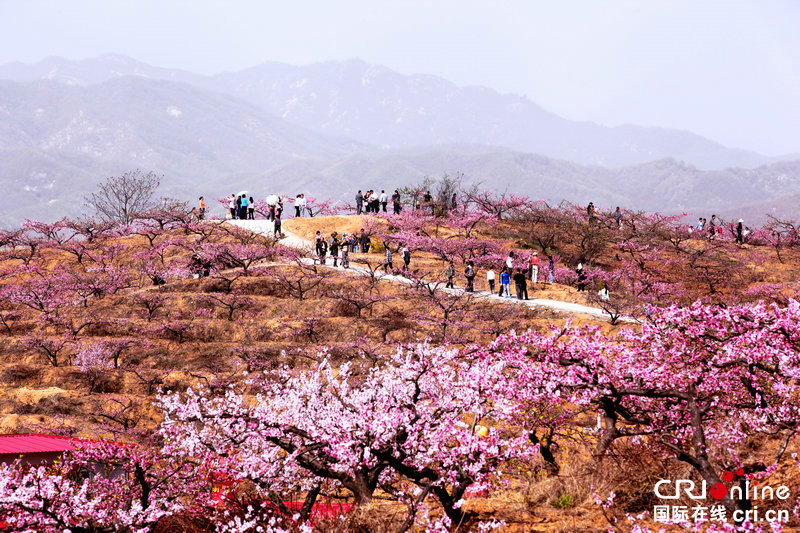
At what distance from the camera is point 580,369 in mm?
7934

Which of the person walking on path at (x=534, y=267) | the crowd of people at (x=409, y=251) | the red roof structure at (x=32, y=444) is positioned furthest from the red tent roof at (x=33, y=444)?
the person walking on path at (x=534, y=267)

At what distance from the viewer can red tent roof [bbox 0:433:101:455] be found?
13352 millimetres

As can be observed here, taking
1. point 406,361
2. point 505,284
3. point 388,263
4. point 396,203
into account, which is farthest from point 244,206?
point 406,361

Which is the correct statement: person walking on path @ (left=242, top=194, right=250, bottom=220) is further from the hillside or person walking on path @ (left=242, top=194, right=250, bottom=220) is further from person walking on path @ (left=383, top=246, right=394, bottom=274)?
person walking on path @ (left=383, top=246, right=394, bottom=274)

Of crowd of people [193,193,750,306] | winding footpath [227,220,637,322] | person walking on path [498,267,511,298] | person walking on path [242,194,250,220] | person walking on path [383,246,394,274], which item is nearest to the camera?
winding footpath [227,220,637,322]

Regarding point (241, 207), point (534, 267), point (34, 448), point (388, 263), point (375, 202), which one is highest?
point (375, 202)

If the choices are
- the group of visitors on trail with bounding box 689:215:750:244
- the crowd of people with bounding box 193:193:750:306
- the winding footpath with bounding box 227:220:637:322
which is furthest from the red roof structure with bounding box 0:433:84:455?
the group of visitors on trail with bounding box 689:215:750:244

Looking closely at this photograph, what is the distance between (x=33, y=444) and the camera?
46.2 feet

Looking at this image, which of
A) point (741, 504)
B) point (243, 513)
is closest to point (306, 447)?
point (243, 513)

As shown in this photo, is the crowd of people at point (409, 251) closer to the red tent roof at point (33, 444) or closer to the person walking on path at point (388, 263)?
the person walking on path at point (388, 263)

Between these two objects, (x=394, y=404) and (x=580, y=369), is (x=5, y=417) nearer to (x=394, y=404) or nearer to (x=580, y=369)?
(x=394, y=404)

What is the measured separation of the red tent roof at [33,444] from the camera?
13352mm

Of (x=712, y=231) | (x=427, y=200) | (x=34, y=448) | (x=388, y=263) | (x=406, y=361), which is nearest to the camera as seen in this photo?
(x=406, y=361)

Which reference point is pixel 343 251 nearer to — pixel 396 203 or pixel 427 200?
pixel 396 203
